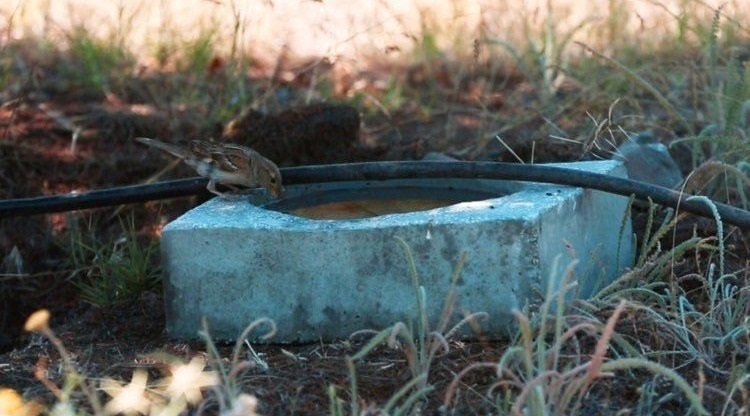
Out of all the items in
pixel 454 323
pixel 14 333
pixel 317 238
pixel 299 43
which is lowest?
pixel 14 333

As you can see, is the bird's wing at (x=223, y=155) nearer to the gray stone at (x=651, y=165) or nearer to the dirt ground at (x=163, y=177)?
the dirt ground at (x=163, y=177)

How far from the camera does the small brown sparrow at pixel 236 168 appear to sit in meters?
4.52

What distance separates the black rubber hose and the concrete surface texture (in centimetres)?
18

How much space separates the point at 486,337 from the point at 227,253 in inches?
33.4

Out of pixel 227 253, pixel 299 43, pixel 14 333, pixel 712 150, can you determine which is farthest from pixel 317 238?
pixel 299 43

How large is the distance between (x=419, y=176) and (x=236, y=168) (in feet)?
2.14

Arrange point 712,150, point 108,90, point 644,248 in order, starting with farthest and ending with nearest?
point 108,90 → point 712,150 → point 644,248

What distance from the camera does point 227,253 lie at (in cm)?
405

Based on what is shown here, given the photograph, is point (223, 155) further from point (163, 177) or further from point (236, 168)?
point (163, 177)

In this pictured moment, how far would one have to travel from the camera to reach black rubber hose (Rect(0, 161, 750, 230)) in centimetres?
429

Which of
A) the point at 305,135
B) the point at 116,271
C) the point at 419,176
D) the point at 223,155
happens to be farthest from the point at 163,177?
the point at 419,176

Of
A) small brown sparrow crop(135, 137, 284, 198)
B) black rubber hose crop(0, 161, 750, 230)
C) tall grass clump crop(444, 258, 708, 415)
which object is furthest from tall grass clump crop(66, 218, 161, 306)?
tall grass clump crop(444, 258, 708, 415)

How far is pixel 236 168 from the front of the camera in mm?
4559

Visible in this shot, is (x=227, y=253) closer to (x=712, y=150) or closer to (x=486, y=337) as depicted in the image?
(x=486, y=337)
